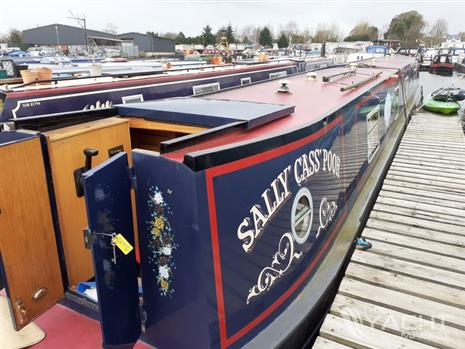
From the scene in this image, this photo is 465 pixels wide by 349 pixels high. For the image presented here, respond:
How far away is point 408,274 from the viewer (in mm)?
3188

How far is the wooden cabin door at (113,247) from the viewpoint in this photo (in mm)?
1784

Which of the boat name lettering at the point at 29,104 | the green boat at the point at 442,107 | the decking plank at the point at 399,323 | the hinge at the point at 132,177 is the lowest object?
the decking plank at the point at 399,323

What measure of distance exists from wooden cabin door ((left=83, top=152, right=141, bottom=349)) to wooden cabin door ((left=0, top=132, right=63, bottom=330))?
0.60 meters

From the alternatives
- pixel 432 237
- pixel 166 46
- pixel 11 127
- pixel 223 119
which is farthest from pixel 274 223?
pixel 166 46

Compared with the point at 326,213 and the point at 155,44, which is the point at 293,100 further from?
the point at 155,44

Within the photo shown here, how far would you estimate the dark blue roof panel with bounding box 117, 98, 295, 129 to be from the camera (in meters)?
2.47

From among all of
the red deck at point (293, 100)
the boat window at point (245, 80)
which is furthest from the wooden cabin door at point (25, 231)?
the boat window at point (245, 80)

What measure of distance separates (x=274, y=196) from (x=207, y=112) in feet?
2.71

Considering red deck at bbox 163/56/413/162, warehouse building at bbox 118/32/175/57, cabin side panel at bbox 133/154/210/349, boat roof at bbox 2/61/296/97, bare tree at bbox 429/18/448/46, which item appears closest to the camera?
cabin side panel at bbox 133/154/210/349

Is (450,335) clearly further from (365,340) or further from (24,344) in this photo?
(24,344)

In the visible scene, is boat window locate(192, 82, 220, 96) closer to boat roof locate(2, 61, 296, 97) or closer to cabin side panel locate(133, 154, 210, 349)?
boat roof locate(2, 61, 296, 97)

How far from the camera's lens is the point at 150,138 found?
3.07 meters

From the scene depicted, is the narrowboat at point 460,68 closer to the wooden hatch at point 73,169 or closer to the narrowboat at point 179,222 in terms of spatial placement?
the narrowboat at point 179,222

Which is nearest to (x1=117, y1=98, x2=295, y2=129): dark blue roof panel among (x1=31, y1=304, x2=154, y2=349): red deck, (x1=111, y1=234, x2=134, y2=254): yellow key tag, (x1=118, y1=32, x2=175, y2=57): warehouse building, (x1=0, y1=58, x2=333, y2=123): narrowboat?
(x1=0, y1=58, x2=333, y2=123): narrowboat
